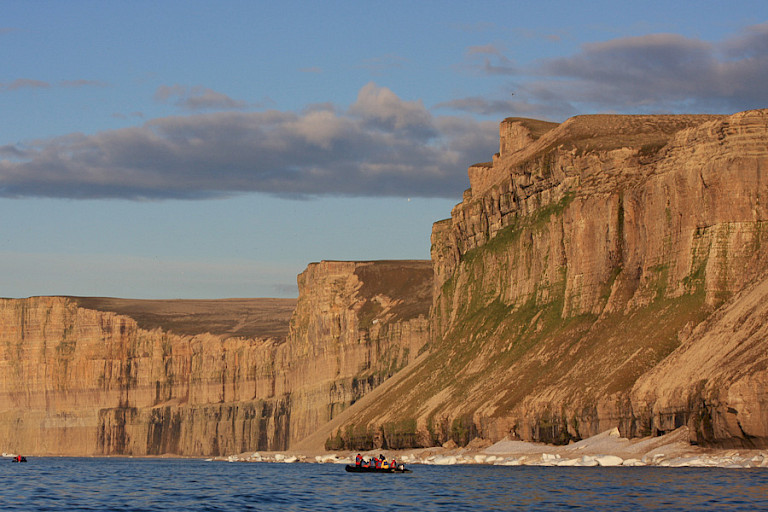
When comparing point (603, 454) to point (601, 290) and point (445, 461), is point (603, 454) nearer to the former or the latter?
point (445, 461)

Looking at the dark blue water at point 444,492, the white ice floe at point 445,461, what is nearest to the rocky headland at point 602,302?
the white ice floe at point 445,461

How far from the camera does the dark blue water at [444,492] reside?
63.6 m

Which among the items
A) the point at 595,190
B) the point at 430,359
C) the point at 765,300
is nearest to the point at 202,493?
the point at 765,300

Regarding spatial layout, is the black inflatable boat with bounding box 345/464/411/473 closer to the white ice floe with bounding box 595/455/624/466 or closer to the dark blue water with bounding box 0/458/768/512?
the dark blue water with bounding box 0/458/768/512

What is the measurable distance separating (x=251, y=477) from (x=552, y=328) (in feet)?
127

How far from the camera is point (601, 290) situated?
127 metres

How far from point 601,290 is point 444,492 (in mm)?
54075

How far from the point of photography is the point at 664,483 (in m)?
70.2

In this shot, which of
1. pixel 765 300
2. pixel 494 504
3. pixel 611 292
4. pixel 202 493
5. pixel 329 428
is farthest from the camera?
pixel 329 428

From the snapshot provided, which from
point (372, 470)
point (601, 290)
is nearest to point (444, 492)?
point (372, 470)

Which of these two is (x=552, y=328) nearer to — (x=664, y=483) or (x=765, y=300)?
(x=765, y=300)

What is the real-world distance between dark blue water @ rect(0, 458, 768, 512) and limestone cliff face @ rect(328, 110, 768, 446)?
9.98m

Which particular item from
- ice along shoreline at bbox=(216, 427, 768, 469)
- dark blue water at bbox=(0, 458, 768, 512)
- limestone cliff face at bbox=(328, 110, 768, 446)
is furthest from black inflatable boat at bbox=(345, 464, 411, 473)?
limestone cliff face at bbox=(328, 110, 768, 446)

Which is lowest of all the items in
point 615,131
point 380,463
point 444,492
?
point 380,463
